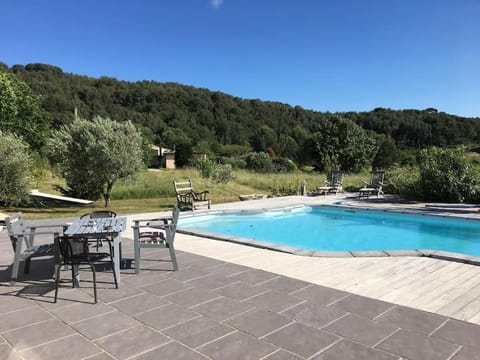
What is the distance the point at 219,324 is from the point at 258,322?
11.9 inches

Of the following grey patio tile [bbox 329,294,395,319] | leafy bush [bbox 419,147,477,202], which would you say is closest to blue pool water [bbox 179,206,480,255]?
leafy bush [bbox 419,147,477,202]

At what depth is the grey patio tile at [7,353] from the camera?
8.03 ft

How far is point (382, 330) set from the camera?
281cm

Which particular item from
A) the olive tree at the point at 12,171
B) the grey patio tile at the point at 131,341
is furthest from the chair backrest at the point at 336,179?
the grey patio tile at the point at 131,341

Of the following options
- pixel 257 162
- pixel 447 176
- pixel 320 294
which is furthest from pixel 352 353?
pixel 257 162

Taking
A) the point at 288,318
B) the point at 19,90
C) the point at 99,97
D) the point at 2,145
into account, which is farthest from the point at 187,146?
the point at 288,318

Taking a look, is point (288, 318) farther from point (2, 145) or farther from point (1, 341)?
point (2, 145)

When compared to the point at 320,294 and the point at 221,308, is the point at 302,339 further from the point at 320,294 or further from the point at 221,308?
the point at 320,294

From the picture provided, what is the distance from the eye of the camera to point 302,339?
269 centimetres

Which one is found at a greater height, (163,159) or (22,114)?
(22,114)

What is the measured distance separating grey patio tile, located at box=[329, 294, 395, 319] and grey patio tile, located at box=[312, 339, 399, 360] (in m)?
0.57

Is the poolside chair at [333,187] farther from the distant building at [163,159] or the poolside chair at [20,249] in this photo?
the distant building at [163,159]

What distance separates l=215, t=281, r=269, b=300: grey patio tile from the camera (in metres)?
3.61

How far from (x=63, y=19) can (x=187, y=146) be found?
32.1 meters
